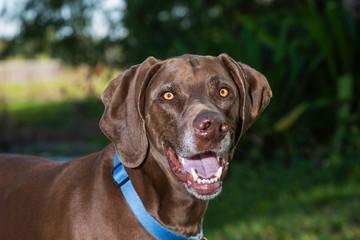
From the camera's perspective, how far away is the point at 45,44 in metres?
10.7

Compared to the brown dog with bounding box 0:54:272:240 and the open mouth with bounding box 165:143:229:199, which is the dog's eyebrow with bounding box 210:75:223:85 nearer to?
the brown dog with bounding box 0:54:272:240

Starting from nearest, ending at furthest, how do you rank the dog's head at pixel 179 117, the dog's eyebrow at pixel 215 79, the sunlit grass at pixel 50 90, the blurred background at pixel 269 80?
the dog's head at pixel 179 117 → the dog's eyebrow at pixel 215 79 → the blurred background at pixel 269 80 → the sunlit grass at pixel 50 90

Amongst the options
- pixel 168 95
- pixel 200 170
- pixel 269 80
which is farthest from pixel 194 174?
pixel 269 80

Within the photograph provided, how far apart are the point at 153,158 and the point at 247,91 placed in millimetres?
716

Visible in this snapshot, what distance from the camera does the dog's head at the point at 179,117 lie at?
2.92m

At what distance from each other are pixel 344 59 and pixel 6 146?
6246 millimetres

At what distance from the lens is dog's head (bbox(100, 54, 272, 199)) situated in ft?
9.57

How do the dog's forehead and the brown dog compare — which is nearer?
the brown dog

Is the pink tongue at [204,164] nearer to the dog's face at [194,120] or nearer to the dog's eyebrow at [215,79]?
the dog's face at [194,120]

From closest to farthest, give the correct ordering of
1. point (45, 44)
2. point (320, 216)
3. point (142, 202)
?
point (142, 202)
point (320, 216)
point (45, 44)

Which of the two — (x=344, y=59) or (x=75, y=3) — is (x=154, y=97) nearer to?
(x=344, y=59)

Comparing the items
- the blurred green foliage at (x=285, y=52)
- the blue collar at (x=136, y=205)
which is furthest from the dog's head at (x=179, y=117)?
the blurred green foliage at (x=285, y=52)

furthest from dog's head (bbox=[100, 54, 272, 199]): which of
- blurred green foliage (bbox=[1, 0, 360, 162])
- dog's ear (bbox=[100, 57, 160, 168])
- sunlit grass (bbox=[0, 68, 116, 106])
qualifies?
sunlit grass (bbox=[0, 68, 116, 106])

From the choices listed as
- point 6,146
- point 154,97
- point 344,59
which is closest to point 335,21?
point 344,59
